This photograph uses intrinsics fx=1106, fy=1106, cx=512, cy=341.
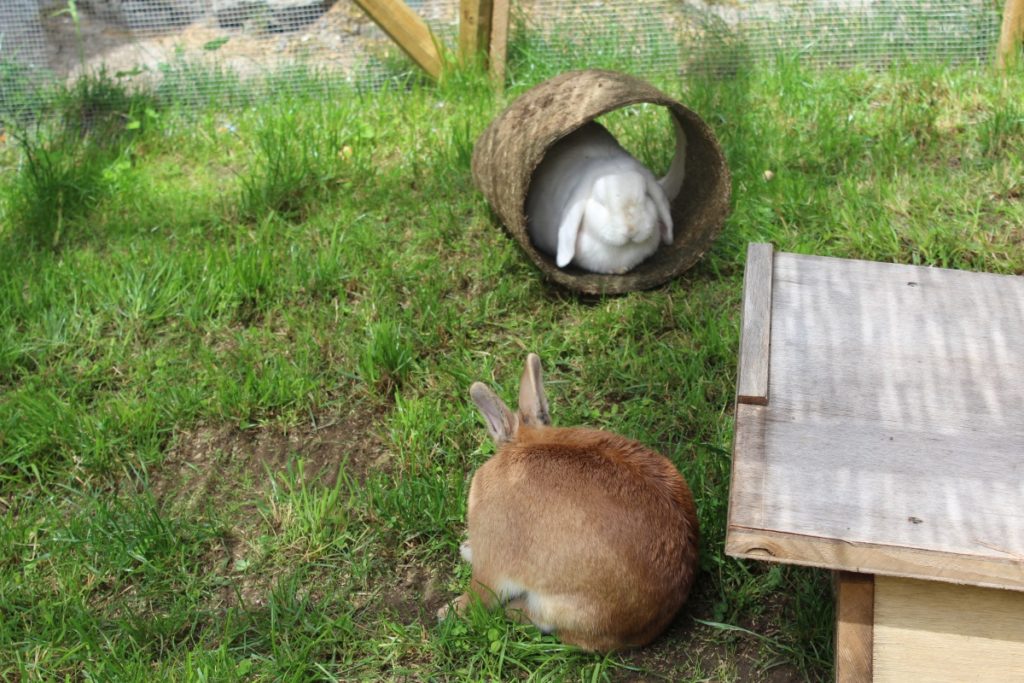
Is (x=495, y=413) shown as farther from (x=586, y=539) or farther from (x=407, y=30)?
(x=407, y=30)

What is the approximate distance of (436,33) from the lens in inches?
207

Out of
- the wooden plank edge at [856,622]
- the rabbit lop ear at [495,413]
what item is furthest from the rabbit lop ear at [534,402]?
the wooden plank edge at [856,622]

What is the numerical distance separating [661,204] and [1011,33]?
1927 millimetres

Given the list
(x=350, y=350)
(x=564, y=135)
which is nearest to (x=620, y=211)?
(x=564, y=135)

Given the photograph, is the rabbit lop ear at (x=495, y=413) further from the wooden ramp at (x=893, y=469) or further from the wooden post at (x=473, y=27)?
the wooden post at (x=473, y=27)

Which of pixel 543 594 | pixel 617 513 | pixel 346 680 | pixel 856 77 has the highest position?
pixel 856 77

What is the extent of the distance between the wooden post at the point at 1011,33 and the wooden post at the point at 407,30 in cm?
249

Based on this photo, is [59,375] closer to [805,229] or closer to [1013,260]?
[805,229]

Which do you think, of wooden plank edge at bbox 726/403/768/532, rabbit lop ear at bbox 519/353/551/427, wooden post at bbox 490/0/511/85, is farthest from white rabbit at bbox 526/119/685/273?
wooden plank edge at bbox 726/403/768/532

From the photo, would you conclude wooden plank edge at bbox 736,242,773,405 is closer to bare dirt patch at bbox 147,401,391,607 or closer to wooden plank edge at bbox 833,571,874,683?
wooden plank edge at bbox 833,571,874,683

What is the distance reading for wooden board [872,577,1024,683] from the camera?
7.20 feet

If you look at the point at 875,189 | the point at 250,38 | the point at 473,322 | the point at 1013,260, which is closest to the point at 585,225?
the point at 473,322

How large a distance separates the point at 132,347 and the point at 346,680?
65.8 inches

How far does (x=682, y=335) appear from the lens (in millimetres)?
3723
